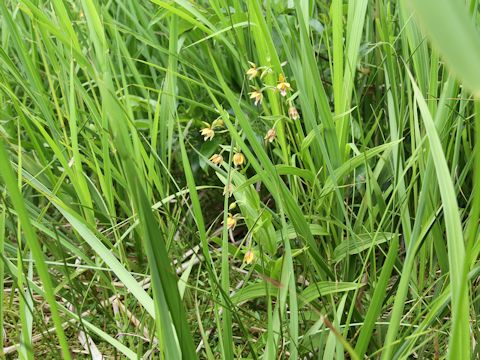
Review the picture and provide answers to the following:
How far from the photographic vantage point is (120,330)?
1031 mm

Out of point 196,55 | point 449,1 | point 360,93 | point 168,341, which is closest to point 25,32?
point 196,55

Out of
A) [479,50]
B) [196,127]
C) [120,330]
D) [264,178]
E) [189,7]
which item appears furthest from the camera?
[196,127]

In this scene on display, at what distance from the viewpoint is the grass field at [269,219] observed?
75 centimetres

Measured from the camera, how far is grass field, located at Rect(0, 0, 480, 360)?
2.45ft

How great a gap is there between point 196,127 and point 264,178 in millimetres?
602

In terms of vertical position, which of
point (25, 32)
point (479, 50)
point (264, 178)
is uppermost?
point (479, 50)

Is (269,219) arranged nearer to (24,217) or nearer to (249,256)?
(249,256)

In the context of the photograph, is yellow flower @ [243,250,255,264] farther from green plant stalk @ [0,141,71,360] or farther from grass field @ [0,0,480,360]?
green plant stalk @ [0,141,71,360]

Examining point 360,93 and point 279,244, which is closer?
point 279,244

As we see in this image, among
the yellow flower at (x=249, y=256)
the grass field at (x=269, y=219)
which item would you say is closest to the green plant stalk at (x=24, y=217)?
the grass field at (x=269, y=219)

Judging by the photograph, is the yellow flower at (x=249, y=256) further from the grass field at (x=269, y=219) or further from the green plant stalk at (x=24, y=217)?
the green plant stalk at (x=24, y=217)

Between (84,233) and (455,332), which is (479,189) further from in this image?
(84,233)

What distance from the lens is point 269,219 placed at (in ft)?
3.18

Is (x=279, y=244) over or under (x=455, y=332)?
under
